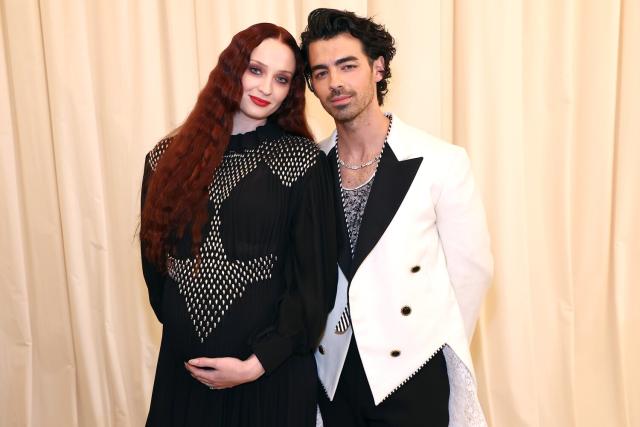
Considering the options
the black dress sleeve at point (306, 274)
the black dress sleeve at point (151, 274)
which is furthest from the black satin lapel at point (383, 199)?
the black dress sleeve at point (151, 274)

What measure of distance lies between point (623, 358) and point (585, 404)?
0.28 metres

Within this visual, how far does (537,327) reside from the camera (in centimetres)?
269

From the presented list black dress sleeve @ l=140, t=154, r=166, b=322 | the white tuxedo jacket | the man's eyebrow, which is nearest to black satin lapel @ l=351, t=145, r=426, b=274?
the white tuxedo jacket

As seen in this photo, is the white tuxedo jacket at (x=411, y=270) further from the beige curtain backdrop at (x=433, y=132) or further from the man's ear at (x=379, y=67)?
the beige curtain backdrop at (x=433, y=132)

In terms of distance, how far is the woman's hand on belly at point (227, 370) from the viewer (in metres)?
1.43

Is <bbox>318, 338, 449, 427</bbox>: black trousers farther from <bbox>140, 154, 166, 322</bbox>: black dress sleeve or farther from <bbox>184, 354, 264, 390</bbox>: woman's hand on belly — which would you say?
<bbox>140, 154, 166, 322</bbox>: black dress sleeve

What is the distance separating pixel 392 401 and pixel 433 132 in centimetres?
128

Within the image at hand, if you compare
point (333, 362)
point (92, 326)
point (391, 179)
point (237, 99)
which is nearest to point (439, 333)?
point (333, 362)

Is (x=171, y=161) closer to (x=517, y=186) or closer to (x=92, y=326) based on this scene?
(x=92, y=326)

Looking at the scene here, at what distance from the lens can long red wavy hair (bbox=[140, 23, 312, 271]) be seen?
5.12 ft

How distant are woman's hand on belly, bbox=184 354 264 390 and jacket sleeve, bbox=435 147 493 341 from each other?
0.66 m

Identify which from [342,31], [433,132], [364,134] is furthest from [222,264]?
[433,132]

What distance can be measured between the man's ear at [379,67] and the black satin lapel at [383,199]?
0.34m

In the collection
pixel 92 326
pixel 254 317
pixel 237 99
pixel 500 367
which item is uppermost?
pixel 237 99
